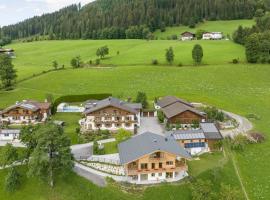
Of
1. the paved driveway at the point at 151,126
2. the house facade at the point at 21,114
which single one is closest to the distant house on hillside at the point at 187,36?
the paved driveway at the point at 151,126

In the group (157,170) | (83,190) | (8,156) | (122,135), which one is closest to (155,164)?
(157,170)

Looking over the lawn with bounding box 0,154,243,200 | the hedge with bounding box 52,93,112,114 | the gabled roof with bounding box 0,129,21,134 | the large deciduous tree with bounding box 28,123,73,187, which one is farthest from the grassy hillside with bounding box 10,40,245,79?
the lawn with bounding box 0,154,243,200

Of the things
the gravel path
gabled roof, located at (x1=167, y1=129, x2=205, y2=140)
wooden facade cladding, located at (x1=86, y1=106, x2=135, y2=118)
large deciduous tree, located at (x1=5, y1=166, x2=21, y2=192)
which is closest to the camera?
large deciduous tree, located at (x1=5, y1=166, x2=21, y2=192)

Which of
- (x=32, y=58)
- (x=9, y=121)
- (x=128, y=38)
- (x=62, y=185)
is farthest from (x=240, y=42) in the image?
(x=62, y=185)

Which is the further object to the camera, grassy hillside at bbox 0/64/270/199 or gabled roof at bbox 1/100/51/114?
grassy hillside at bbox 0/64/270/199

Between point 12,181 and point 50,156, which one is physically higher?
point 50,156

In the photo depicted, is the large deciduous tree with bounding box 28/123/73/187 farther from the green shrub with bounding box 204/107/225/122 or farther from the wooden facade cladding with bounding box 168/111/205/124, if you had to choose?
the green shrub with bounding box 204/107/225/122

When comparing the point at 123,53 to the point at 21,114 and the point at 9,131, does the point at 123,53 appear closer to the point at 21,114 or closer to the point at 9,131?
the point at 21,114
